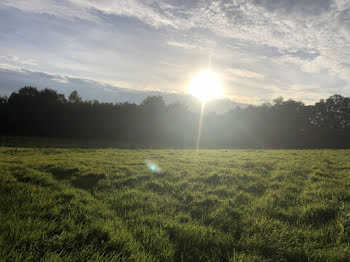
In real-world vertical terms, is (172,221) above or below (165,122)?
below

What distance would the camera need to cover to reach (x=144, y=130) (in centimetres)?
6562

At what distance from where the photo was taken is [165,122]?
68.6 meters

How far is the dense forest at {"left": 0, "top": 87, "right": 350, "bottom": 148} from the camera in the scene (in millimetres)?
60469

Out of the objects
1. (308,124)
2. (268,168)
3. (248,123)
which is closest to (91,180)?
(268,168)

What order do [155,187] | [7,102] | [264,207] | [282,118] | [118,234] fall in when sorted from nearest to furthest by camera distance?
[118,234] → [264,207] → [155,187] → [7,102] → [282,118]

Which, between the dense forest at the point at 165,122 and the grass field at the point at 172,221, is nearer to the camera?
the grass field at the point at 172,221

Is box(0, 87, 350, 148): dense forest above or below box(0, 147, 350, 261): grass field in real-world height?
above

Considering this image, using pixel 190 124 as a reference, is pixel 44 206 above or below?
below

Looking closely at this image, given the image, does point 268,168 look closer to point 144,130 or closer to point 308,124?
point 144,130

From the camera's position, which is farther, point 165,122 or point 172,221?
point 165,122

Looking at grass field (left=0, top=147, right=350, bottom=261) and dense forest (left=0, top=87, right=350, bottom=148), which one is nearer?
grass field (left=0, top=147, right=350, bottom=261)

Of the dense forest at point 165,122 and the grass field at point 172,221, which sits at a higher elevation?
the dense forest at point 165,122

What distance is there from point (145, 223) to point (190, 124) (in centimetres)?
6646

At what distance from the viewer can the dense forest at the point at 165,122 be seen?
6047 cm
